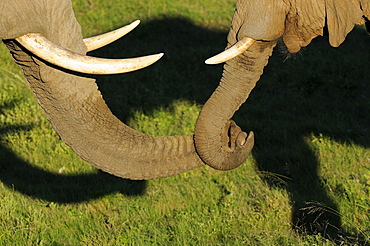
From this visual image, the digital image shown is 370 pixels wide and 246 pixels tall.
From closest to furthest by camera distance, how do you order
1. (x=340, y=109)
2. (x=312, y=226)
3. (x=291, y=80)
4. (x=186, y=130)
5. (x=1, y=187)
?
(x=312, y=226), (x=1, y=187), (x=186, y=130), (x=340, y=109), (x=291, y=80)

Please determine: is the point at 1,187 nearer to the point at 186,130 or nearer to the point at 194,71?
the point at 186,130

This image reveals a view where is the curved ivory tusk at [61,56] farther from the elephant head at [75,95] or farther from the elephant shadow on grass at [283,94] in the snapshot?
the elephant shadow on grass at [283,94]

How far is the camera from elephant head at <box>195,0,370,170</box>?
452 centimetres

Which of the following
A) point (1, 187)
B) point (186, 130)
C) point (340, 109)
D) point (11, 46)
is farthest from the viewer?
point (340, 109)

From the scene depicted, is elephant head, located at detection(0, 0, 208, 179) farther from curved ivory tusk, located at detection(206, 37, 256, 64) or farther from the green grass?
the green grass

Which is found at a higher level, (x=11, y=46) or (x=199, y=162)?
(x=11, y=46)

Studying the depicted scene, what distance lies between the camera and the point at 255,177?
6391 millimetres

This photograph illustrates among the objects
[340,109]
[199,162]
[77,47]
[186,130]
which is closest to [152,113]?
[186,130]

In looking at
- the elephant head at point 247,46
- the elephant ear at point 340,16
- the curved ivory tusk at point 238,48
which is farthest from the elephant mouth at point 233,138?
the elephant ear at point 340,16

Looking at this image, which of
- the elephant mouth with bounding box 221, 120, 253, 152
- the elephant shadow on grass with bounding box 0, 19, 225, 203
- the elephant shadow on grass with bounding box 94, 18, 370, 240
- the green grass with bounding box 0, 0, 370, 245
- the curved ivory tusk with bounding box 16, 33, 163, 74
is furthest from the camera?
the elephant shadow on grass with bounding box 94, 18, 370, 240

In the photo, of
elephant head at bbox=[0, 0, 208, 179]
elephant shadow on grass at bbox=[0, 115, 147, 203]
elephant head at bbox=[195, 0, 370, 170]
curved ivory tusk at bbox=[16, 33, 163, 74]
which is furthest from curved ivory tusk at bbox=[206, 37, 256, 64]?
elephant shadow on grass at bbox=[0, 115, 147, 203]

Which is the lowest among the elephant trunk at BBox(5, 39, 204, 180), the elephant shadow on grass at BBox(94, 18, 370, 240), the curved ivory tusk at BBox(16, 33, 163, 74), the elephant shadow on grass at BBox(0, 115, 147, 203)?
the elephant shadow on grass at BBox(94, 18, 370, 240)

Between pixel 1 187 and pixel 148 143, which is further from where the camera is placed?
pixel 1 187

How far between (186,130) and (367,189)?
1.99 metres
